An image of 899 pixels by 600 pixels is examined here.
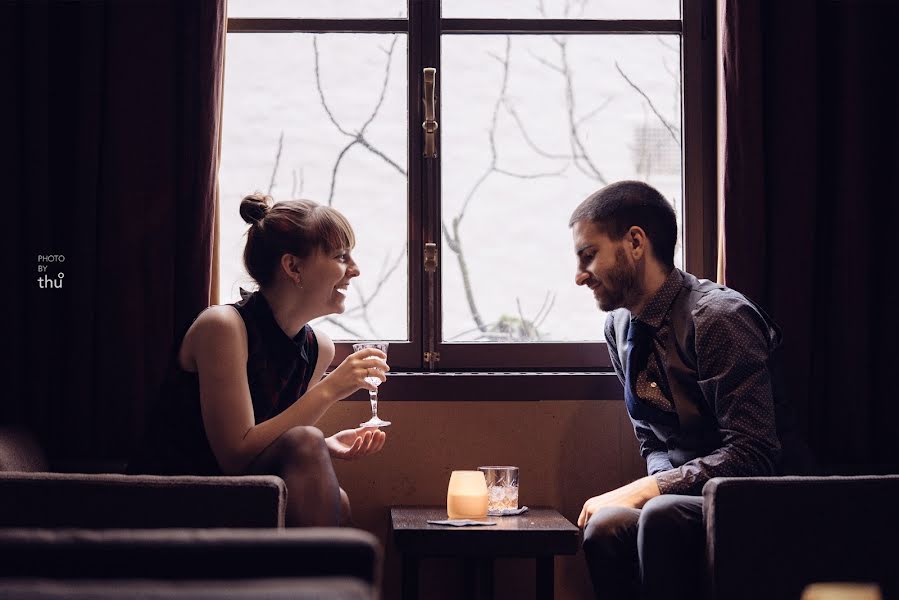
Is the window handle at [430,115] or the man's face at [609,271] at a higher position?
the window handle at [430,115]

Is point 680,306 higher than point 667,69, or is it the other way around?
point 667,69

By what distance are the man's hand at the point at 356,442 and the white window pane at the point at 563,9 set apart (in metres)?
1.44

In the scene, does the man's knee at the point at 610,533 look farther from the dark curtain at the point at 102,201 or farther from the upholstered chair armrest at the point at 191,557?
the dark curtain at the point at 102,201

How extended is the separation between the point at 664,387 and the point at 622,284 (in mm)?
307

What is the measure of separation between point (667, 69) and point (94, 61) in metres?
1.87

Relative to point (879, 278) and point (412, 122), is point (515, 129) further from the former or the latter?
point (879, 278)

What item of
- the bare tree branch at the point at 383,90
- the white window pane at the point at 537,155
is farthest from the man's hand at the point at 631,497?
the bare tree branch at the point at 383,90

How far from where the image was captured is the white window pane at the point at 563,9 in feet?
9.93

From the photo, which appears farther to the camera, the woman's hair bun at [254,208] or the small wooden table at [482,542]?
the woman's hair bun at [254,208]

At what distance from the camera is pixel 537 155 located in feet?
9.88

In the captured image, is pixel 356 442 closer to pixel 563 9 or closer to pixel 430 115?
pixel 430 115

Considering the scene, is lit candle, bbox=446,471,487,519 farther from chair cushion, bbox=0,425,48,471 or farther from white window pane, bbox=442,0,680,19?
white window pane, bbox=442,0,680,19

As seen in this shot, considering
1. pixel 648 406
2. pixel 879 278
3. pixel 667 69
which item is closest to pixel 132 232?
pixel 648 406

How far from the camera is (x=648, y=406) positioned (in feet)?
8.13
